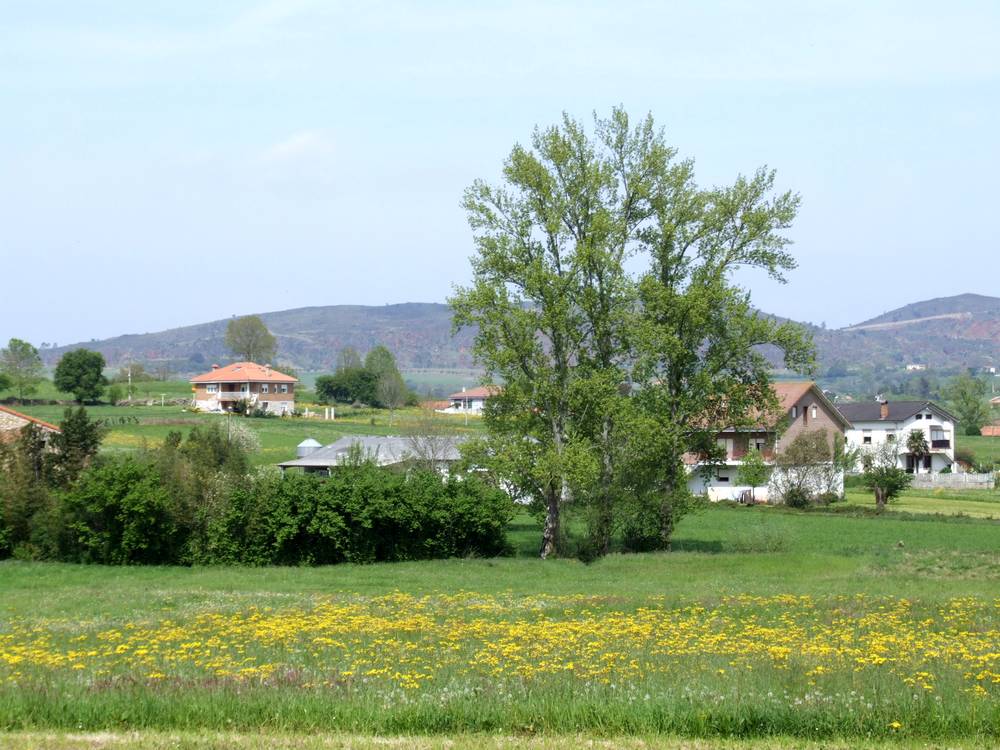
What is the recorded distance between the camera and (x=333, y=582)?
117 feet

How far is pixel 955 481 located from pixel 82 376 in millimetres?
106235

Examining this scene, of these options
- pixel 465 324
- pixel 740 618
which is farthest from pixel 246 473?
pixel 740 618

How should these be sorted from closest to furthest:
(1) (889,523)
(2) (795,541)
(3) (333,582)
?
(3) (333,582) < (2) (795,541) < (1) (889,523)

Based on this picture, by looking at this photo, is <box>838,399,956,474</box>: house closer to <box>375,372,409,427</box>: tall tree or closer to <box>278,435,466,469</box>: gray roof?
<box>278,435,466,469</box>: gray roof

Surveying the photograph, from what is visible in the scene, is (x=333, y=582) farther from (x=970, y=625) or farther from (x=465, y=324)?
(x=970, y=625)

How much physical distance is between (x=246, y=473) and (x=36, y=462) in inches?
340

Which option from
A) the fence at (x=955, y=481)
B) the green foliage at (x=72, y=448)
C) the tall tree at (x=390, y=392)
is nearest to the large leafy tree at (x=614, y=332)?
the green foliage at (x=72, y=448)

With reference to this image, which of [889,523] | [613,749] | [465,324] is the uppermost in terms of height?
[465,324]

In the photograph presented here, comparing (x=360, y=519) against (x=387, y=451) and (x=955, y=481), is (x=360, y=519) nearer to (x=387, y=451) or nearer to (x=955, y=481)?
(x=387, y=451)

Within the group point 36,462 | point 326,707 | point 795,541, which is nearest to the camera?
point 326,707

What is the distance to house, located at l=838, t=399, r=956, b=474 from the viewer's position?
4799 inches

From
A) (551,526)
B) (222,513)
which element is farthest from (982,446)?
(222,513)

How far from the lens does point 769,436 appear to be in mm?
84562

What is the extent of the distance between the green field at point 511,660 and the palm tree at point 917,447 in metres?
77.7
